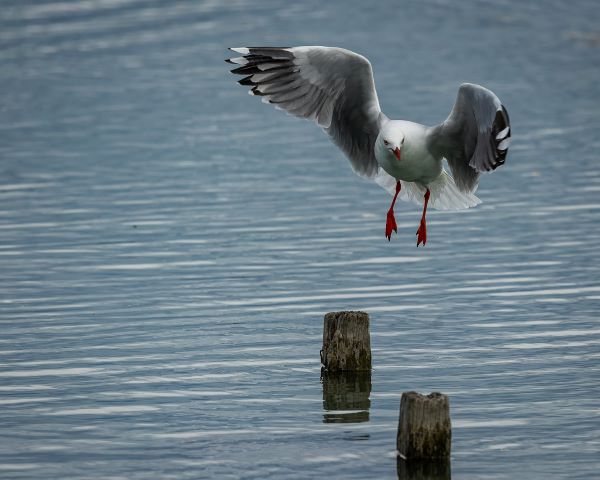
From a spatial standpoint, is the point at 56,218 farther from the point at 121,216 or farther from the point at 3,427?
the point at 3,427

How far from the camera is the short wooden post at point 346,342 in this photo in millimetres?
11547

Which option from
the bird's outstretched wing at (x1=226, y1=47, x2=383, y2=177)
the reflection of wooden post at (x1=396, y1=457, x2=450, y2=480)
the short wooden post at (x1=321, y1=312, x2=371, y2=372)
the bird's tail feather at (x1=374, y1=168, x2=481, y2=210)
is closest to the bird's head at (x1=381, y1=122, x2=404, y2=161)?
the bird's outstretched wing at (x1=226, y1=47, x2=383, y2=177)

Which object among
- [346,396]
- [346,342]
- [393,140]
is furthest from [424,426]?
[393,140]

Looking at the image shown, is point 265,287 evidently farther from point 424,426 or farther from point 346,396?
point 424,426

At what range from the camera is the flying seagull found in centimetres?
1195

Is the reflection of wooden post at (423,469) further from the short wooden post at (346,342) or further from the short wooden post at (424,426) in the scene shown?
the short wooden post at (346,342)

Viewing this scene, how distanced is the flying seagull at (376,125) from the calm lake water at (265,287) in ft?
4.41

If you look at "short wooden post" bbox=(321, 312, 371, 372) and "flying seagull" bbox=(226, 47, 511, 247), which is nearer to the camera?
"short wooden post" bbox=(321, 312, 371, 372)

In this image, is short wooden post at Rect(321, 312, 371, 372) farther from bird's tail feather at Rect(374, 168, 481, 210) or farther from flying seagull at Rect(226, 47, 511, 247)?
bird's tail feather at Rect(374, 168, 481, 210)

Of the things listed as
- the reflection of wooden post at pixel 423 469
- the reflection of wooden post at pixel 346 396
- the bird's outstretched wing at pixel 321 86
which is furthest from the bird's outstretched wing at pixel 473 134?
the reflection of wooden post at pixel 423 469

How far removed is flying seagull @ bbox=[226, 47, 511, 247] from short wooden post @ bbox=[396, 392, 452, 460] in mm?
2814

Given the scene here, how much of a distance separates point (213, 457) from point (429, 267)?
670 centimetres

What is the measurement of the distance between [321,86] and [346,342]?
8.12ft

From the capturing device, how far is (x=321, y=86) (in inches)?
509
